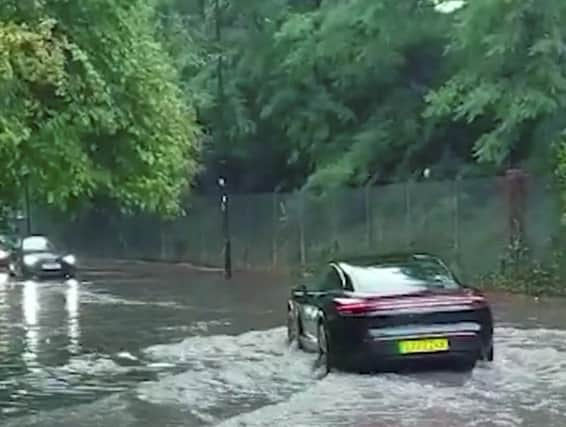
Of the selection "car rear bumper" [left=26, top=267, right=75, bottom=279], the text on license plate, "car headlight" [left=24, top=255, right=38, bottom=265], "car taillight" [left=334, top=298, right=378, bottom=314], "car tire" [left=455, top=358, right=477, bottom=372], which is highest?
"car taillight" [left=334, top=298, right=378, bottom=314]

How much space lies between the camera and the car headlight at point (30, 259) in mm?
47825

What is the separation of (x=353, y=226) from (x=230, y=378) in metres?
23.8

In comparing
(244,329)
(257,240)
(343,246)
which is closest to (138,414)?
(244,329)

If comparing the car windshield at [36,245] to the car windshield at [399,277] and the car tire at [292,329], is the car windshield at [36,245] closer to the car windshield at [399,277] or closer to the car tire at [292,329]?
the car tire at [292,329]

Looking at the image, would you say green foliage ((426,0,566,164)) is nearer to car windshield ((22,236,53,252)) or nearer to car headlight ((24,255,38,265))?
car headlight ((24,255,38,265))

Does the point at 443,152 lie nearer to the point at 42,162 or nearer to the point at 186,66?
the point at 186,66

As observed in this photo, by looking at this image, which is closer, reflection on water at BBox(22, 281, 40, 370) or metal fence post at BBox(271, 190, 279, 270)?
reflection on water at BBox(22, 281, 40, 370)

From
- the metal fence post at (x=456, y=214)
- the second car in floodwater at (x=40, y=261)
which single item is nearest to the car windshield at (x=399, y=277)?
the metal fence post at (x=456, y=214)

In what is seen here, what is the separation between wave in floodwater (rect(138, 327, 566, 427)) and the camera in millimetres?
13891

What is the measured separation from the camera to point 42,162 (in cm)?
1686

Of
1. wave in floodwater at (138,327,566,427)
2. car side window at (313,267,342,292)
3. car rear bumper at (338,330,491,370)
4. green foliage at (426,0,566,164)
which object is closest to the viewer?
wave in floodwater at (138,327,566,427)

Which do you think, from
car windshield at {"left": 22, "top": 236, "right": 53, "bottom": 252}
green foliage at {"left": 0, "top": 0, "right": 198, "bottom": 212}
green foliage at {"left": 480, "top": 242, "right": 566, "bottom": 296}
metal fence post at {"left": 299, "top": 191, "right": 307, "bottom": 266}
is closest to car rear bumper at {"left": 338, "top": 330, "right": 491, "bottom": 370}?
green foliage at {"left": 0, "top": 0, "right": 198, "bottom": 212}

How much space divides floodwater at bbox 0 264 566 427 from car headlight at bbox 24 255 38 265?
1730 cm

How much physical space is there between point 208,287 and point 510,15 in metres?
12.0
